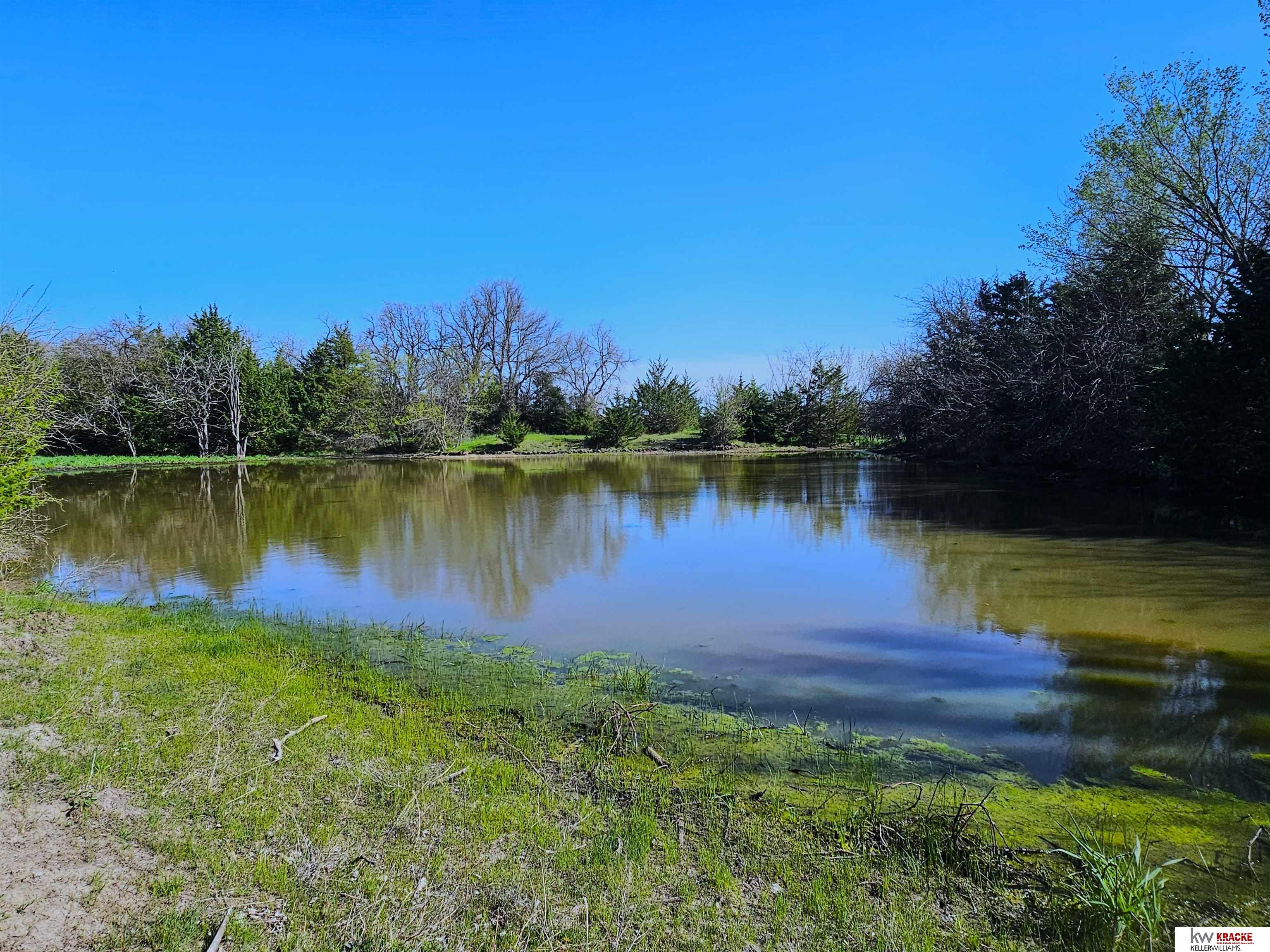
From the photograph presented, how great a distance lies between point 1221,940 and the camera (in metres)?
2.44

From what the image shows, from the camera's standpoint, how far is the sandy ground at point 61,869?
2.20 metres

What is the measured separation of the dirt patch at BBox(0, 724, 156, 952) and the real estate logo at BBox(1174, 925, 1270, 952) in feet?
12.1

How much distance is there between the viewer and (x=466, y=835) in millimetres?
3080

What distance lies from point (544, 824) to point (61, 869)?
1849mm

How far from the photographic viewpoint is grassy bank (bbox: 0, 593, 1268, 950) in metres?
2.49

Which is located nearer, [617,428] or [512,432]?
[512,432]

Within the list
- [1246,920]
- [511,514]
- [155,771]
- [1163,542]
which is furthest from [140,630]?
[1163,542]

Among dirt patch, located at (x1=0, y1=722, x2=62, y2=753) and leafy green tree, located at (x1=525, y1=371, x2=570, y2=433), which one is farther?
leafy green tree, located at (x1=525, y1=371, x2=570, y2=433)

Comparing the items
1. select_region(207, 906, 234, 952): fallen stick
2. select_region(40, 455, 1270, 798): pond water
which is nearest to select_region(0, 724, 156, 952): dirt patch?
select_region(207, 906, 234, 952): fallen stick

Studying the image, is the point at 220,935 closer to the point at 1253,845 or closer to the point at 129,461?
the point at 1253,845

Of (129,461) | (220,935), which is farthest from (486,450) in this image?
(220,935)

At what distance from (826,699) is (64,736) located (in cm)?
487

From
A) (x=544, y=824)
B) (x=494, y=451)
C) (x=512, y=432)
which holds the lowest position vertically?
(x=544, y=824)

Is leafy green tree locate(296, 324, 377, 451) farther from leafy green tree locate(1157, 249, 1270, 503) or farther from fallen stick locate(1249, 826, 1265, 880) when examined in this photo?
fallen stick locate(1249, 826, 1265, 880)
